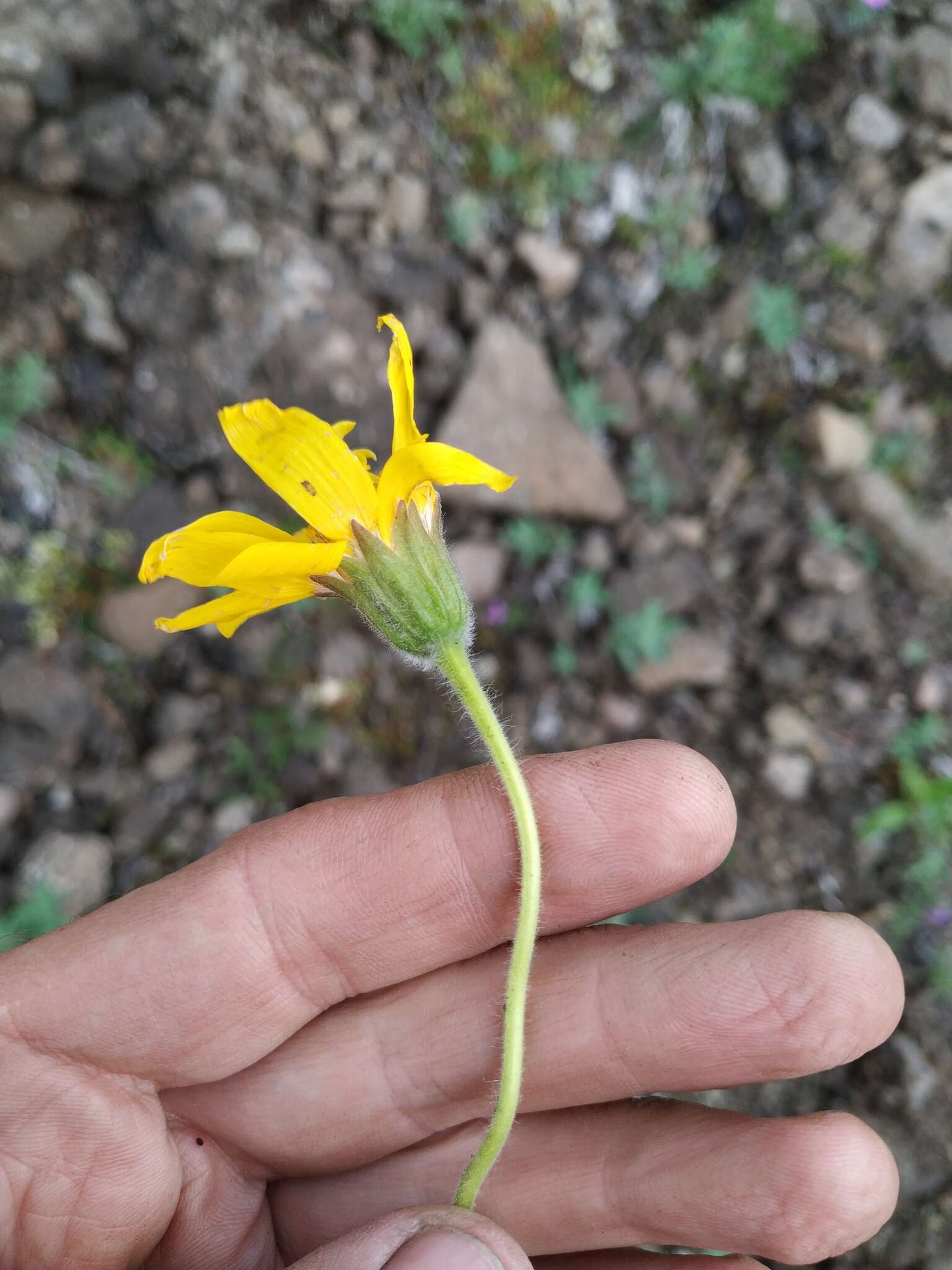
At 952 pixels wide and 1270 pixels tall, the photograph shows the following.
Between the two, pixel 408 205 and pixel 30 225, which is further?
pixel 408 205

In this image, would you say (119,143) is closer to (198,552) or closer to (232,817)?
(198,552)

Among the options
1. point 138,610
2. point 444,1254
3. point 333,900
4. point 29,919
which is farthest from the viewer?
point 138,610

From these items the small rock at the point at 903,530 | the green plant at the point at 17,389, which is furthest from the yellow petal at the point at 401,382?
the small rock at the point at 903,530

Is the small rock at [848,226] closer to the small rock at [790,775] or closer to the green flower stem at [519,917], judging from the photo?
the small rock at [790,775]

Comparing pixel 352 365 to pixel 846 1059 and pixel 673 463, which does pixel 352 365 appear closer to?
pixel 673 463

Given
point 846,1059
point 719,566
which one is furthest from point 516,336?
point 846,1059

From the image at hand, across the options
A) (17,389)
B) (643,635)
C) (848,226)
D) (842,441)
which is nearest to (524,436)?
(643,635)
